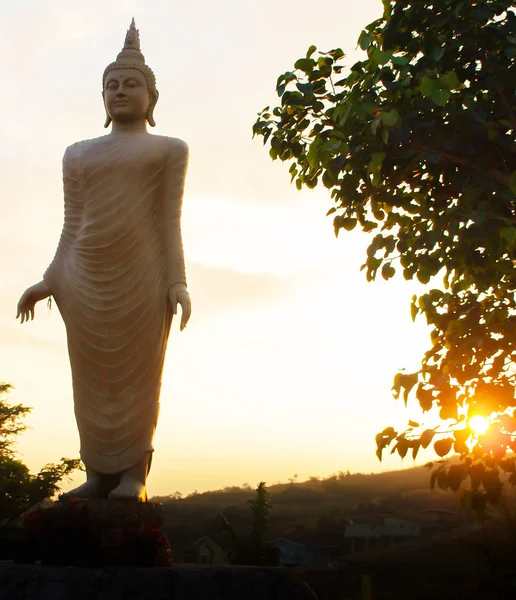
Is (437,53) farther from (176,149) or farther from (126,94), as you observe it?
(126,94)

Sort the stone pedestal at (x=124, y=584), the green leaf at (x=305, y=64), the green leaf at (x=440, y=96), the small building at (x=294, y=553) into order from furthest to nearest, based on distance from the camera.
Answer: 1. the small building at (x=294, y=553)
2. the green leaf at (x=305, y=64)
3. the green leaf at (x=440, y=96)
4. the stone pedestal at (x=124, y=584)

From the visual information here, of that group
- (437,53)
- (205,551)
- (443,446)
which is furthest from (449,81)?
(205,551)

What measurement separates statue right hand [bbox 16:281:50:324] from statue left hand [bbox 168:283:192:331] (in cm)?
111

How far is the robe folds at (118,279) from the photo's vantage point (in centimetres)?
671

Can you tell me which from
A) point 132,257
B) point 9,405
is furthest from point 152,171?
point 9,405

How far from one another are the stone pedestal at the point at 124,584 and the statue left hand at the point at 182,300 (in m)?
1.93

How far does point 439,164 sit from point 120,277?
9.22ft

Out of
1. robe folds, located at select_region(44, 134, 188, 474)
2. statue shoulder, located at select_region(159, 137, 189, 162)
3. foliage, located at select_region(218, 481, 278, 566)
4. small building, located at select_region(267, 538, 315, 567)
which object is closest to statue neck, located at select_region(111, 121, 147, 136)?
robe folds, located at select_region(44, 134, 188, 474)

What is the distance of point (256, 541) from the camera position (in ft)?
36.3

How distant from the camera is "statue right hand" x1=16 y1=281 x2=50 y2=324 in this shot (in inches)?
283

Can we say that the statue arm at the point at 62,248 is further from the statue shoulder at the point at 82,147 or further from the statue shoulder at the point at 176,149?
the statue shoulder at the point at 176,149

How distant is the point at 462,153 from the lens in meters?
6.84

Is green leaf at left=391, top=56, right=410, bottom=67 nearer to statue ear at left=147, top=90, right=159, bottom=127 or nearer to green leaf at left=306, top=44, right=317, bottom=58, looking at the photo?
green leaf at left=306, top=44, right=317, bottom=58

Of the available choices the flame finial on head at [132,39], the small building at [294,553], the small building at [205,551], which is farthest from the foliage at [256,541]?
the flame finial on head at [132,39]
